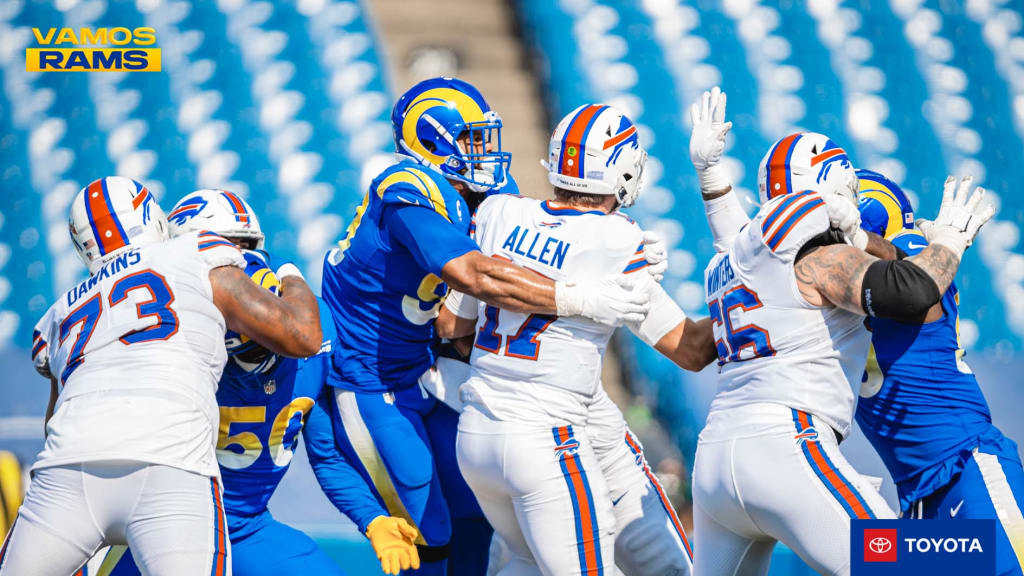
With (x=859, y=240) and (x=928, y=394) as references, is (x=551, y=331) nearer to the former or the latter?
(x=859, y=240)

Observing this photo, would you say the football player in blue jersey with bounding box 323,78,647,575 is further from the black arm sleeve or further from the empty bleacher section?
the empty bleacher section

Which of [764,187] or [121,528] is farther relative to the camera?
[764,187]

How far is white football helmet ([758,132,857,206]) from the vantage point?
3686mm

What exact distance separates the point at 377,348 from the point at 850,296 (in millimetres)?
1742

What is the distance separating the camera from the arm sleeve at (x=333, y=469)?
4.20 m

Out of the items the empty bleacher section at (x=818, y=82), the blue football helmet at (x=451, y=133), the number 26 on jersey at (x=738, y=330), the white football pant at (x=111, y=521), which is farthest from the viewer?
the empty bleacher section at (x=818, y=82)

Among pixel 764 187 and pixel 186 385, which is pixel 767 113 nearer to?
pixel 764 187

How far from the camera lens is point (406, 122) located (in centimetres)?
431

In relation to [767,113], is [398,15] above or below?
above

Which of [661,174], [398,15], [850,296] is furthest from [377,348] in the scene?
[398,15]

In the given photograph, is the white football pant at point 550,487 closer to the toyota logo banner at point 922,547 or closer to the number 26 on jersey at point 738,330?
the number 26 on jersey at point 738,330

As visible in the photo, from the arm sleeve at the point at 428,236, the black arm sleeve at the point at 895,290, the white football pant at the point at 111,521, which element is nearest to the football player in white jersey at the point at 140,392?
the white football pant at the point at 111,521

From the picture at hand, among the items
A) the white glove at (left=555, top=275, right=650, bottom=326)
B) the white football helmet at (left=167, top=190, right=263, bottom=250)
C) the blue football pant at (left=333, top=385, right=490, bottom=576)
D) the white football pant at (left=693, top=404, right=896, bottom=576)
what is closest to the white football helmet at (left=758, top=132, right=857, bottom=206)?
the white glove at (left=555, top=275, right=650, bottom=326)

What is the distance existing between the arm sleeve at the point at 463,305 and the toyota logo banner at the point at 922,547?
5.03ft
